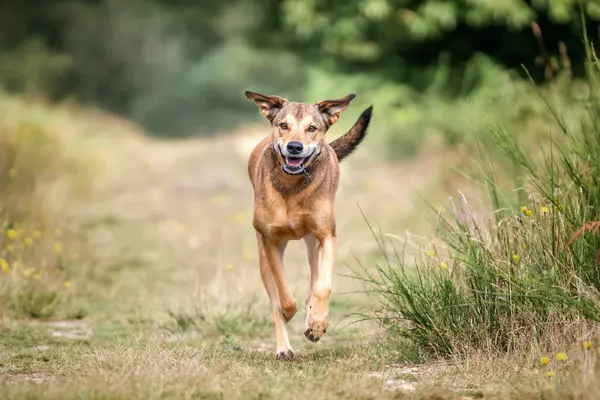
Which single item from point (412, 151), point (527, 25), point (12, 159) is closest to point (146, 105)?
point (412, 151)

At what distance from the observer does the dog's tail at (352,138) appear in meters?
8.22

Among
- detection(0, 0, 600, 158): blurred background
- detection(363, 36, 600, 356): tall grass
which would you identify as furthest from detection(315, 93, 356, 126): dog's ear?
detection(0, 0, 600, 158): blurred background

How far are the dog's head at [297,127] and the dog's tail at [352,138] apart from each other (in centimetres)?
65

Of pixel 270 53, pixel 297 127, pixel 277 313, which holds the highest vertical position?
pixel 270 53

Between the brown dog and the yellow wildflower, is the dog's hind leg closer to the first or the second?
the brown dog

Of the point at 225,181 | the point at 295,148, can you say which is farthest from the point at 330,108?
the point at 225,181

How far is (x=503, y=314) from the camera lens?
21.7 feet

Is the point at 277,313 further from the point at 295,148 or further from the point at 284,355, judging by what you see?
the point at 295,148

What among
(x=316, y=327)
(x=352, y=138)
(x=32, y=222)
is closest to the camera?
(x=316, y=327)

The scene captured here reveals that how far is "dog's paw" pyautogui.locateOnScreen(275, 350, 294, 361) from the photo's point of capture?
7199 mm

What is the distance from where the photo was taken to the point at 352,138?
8.34 metres

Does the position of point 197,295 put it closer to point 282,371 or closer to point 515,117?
point 282,371

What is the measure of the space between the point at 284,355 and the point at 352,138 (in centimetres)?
203

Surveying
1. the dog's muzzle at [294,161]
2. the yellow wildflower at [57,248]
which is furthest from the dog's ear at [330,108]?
the yellow wildflower at [57,248]
